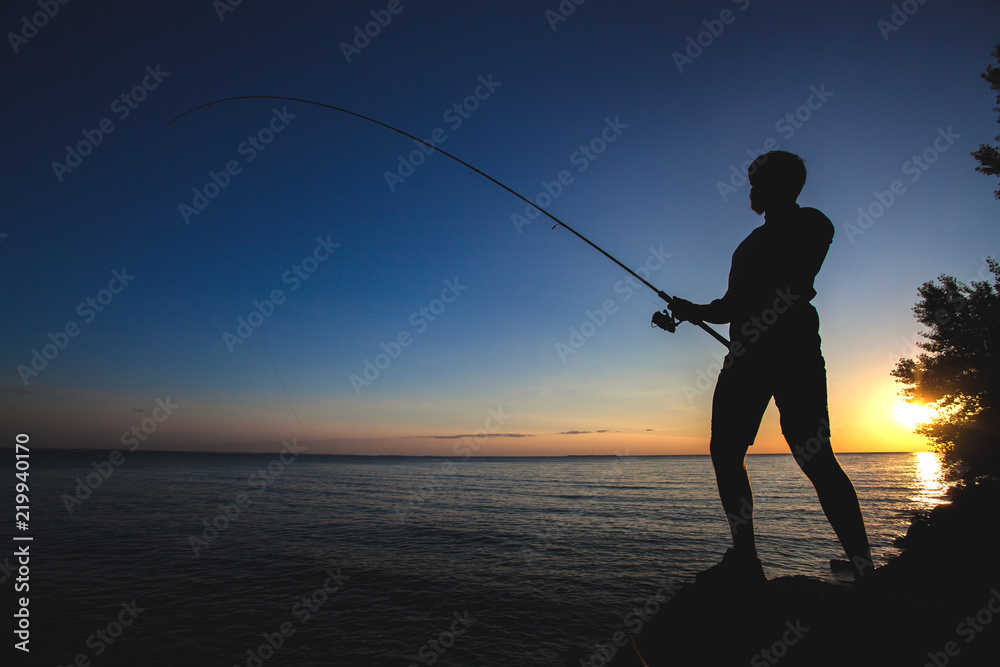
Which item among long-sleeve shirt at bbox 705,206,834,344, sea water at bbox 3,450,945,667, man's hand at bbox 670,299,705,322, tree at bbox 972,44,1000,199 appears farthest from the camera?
tree at bbox 972,44,1000,199

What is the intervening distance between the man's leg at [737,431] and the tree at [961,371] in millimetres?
20441

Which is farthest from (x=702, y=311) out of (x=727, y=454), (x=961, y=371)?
(x=961, y=371)

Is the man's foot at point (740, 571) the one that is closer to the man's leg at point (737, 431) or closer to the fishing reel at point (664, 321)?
the man's leg at point (737, 431)

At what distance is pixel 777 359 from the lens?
2.68 m

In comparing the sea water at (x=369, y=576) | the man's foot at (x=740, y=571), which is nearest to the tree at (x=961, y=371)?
the sea water at (x=369, y=576)

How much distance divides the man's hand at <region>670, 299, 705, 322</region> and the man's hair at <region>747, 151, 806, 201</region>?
3.22ft

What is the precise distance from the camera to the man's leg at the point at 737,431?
9.19 feet

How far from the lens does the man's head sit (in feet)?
9.71

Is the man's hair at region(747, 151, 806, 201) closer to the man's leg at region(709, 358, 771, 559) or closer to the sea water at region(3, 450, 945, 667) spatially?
the man's leg at region(709, 358, 771, 559)

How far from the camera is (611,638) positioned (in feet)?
21.2

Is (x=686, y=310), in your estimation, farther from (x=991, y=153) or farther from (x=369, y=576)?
(x=991, y=153)

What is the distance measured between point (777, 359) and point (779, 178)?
1.34m

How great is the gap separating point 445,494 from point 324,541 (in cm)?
1530

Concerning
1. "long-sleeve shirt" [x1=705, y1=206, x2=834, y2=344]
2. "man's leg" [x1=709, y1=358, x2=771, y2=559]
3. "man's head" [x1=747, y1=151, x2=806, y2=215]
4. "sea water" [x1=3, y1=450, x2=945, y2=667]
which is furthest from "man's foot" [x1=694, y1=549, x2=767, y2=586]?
"sea water" [x1=3, y1=450, x2=945, y2=667]
